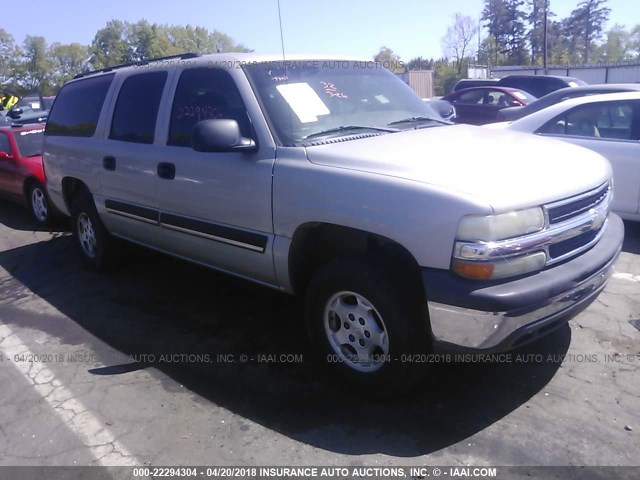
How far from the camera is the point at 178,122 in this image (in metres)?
4.34

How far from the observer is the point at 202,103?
4164 mm

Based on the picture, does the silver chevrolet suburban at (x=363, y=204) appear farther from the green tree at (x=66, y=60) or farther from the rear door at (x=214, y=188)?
the green tree at (x=66, y=60)

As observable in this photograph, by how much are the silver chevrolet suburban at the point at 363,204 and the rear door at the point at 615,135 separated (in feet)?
7.82

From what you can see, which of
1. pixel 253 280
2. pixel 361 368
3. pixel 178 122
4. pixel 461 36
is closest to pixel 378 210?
pixel 361 368

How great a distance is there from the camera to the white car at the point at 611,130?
19.1ft

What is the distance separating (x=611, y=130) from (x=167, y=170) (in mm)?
4548

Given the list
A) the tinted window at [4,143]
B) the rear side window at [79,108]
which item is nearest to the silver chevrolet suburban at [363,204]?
the rear side window at [79,108]

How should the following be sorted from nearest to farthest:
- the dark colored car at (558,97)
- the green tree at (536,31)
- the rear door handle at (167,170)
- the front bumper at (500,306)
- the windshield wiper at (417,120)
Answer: the front bumper at (500,306) < the windshield wiper at (417,120) < the rear door handle at (167,170) < the dark colored car at (558,97) < the green tree at (536,31)


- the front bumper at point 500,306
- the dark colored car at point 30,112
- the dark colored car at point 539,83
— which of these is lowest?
the front bumper at point 500,306

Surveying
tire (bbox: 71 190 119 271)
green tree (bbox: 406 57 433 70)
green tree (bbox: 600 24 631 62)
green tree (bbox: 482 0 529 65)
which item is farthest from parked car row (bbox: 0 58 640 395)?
green tree (bbox: 600 24 631 62)

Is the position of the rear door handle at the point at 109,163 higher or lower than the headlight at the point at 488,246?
higher

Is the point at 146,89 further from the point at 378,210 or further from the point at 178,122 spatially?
the point at 378,210

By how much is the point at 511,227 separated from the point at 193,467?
1.94 metres

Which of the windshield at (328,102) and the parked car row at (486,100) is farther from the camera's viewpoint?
the parked car row at (486,100)
